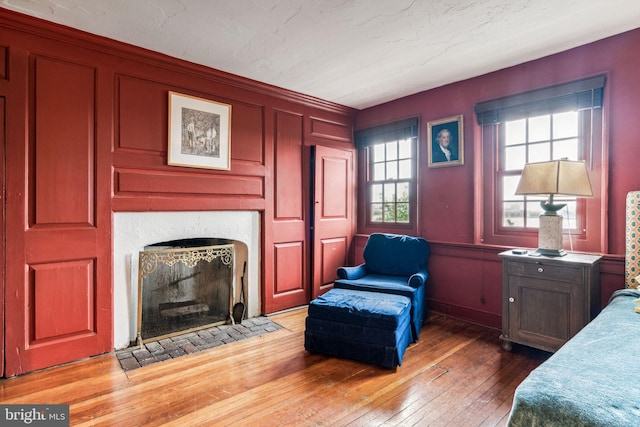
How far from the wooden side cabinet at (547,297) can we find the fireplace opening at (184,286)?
103 inches

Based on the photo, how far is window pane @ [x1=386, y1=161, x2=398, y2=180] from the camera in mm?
4312

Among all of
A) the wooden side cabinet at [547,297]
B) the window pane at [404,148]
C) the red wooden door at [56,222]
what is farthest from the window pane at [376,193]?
the red wooden door at [56,222]

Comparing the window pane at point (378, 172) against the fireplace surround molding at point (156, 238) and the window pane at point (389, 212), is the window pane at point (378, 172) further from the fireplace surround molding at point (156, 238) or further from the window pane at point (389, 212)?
the fireplace surround molding at point (156, 238)

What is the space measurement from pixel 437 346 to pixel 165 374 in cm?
221

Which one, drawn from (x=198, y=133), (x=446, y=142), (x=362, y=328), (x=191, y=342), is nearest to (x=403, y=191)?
(x=446, y=142)

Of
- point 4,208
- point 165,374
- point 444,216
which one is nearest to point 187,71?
point 4,208

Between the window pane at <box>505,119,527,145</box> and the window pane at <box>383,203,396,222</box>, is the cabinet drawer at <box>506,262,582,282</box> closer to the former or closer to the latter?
the window pane at <box>505,119,527,145</box>

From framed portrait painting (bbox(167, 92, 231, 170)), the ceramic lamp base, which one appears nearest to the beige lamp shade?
the ceramic lamp base

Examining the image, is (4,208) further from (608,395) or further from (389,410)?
(608,395)

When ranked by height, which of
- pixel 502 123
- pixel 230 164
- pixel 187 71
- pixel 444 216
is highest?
pixel 187 71

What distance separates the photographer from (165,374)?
8.05 ft

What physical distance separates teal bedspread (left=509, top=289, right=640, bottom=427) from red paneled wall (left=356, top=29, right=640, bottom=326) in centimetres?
168

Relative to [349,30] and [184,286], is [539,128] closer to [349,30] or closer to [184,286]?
[349,30]

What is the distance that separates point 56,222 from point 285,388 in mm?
2129
